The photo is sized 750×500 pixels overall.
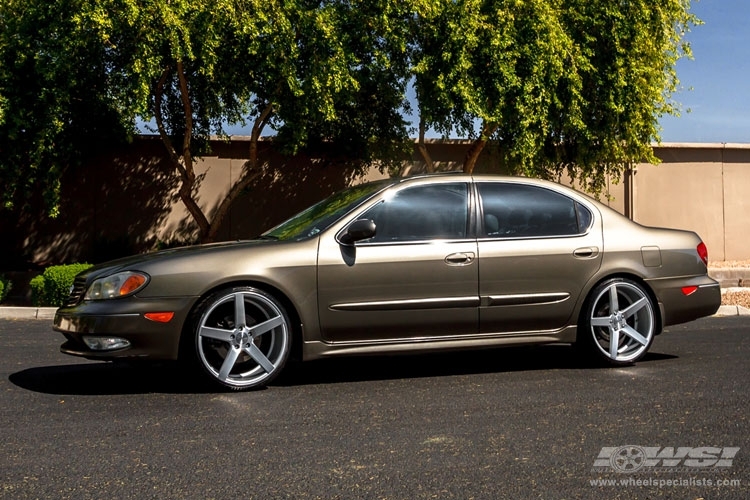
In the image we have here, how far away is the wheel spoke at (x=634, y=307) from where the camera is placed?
24.6 ft

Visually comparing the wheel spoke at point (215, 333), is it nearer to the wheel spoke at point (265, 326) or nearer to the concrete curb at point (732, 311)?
the wheel spoke at point (265, 326)

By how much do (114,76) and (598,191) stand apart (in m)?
11.0

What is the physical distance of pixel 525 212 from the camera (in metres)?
7.42

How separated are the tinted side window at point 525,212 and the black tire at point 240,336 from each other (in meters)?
1.81

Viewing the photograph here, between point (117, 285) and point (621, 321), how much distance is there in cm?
395

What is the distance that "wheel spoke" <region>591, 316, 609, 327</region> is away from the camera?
741cm

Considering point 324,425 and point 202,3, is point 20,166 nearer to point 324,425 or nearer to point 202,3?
point 202,3

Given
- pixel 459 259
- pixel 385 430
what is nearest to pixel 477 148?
pixel 459 259

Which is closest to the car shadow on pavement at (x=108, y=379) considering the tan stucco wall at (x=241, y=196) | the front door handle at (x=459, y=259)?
the front door handle at (x=459, y=259)

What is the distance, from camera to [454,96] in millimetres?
17812

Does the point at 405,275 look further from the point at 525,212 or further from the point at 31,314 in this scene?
the point at 31,314

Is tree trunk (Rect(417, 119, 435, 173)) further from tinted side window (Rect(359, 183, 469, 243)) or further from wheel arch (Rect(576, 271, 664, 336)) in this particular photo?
tinted side window (Rect(359, 183, 469, 243))

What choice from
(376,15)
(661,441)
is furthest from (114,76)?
(661,441)

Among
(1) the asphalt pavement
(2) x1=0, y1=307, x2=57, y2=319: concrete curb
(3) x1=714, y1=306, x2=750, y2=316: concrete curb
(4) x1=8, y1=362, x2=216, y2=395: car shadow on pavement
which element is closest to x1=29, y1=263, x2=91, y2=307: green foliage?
(2) x1=0, y1=307, x2=57, y2=319: concrete curb
